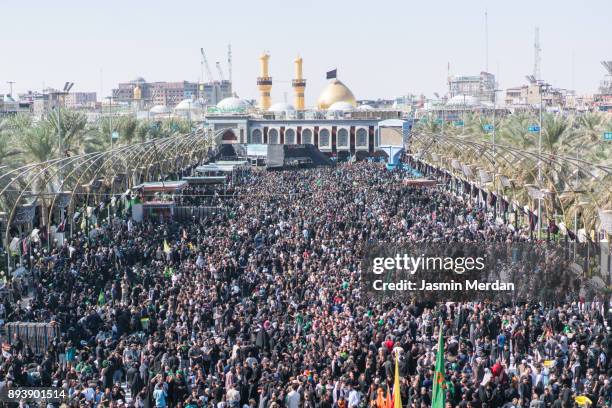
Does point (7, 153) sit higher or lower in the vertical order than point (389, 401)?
higher

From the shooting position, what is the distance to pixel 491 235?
3050cm

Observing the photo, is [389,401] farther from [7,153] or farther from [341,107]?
[341,107]

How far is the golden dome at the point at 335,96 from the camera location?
370 ft

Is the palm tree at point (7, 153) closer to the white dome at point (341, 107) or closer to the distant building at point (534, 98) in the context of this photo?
the white dome at point (341, 107)

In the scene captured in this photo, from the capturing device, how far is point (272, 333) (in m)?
18.2

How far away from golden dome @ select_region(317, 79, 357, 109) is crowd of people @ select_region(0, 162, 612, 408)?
268 ft

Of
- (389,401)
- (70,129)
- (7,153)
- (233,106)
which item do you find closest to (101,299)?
(389,401)

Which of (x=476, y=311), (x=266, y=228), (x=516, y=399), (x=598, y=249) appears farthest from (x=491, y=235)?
(x=516, y=399)

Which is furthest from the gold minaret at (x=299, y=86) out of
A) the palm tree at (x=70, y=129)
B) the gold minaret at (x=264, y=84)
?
the palm tree at (x=70, y=129)

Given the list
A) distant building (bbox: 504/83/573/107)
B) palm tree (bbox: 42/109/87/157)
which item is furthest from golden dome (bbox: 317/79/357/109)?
palm tree (bbox: 42/109/87/157)

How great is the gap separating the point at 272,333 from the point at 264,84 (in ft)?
345

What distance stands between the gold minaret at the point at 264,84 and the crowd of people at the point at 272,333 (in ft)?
299

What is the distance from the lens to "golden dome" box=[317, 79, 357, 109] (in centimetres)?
11262

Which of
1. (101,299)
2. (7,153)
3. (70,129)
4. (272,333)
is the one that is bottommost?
(101,299)
